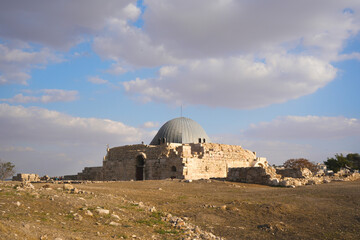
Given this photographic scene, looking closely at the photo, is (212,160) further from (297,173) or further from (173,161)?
(297,173)

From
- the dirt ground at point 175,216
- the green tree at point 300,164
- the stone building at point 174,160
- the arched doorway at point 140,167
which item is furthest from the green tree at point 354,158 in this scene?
the dirt ground at point 175,216

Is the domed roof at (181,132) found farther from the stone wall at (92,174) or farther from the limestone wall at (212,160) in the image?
the stone wall at (92,174)

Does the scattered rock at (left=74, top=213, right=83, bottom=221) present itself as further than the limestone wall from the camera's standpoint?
No

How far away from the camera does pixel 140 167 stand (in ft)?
87.1

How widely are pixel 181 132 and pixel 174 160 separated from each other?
947 centimetres

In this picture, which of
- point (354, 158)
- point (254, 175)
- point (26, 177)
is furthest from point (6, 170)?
point (354, 158)

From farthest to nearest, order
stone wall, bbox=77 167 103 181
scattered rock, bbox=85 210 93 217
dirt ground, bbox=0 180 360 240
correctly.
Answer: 1. stone wall, bbox=77 167 103 181
2. scattered rock, bbox=85 210 93 217
3. dirt ground, bbox=0 180 360 240

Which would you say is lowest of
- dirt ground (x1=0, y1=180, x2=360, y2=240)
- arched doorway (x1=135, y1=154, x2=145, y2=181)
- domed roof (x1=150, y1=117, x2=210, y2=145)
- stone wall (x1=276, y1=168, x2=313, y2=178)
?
dirt ground (x1=0, y1=180, x2=360, y2=240)

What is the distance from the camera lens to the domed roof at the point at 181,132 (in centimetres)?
3191

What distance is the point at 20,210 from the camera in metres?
6.52

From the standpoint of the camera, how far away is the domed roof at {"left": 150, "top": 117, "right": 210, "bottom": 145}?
31906 mm

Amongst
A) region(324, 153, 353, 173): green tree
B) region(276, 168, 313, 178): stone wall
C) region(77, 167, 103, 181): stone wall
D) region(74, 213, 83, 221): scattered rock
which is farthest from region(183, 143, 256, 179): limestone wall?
region(324, 153, 353, 173): green tree

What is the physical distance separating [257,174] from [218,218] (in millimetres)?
10676

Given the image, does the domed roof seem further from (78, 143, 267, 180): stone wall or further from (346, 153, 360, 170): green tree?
(346, 153, 360, 170): green tree
